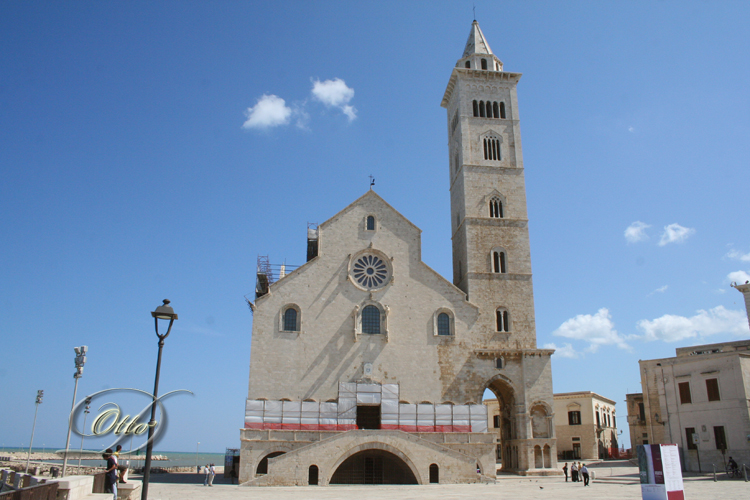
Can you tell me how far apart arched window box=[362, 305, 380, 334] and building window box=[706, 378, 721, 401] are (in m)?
22.0

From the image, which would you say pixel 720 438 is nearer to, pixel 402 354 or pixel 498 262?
pixel 498 262

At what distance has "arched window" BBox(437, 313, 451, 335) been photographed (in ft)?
130

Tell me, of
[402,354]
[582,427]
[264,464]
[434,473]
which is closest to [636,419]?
[582,427]

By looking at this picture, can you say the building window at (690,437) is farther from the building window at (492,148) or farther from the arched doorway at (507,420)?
the building window at (492,148)

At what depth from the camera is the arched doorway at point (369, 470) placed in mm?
35344

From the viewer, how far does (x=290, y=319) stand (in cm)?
3825

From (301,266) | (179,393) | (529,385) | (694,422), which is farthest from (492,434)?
(179,393)

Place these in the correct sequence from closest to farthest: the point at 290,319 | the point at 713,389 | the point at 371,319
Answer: the point at 713,389
the point at 290,319
the point at 371,319

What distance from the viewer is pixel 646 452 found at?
17.2m

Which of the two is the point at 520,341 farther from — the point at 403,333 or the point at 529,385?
the point at 403,333

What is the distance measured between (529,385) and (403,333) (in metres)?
9.28

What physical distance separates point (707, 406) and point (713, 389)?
3.95ft

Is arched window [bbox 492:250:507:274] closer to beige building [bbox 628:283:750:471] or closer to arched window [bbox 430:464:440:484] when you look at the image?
beige building [bbox 628:283:750:471]

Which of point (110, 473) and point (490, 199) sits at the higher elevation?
point (490, 199)
